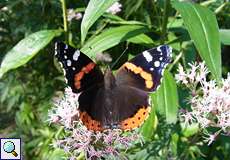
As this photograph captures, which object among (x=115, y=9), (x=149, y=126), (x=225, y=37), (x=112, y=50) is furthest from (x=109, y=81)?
(x=115, y=9)

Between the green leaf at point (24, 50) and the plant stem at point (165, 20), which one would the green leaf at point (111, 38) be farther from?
the green leaf at point (24, 50)

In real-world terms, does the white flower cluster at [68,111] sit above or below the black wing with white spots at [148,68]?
below

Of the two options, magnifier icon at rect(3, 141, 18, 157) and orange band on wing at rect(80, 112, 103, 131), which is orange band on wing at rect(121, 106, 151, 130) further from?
magnifier icon at rect(3, 141, 18, 157)

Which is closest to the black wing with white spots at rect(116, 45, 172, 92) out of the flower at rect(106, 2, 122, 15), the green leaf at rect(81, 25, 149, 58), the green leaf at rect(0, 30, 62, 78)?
the green leaf at rect(81, 25, 149, 58)

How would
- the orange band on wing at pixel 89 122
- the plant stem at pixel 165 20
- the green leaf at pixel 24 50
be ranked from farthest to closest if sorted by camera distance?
the green leaf at pixel 24 50
the plant stem at pixel 165 20
the orange band on wing at pixel 89 122

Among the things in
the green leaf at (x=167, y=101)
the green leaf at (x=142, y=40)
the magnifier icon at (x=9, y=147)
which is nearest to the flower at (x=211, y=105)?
the green leaf at (x=167, y=101)

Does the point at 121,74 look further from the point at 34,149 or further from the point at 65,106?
the point at 34,149
